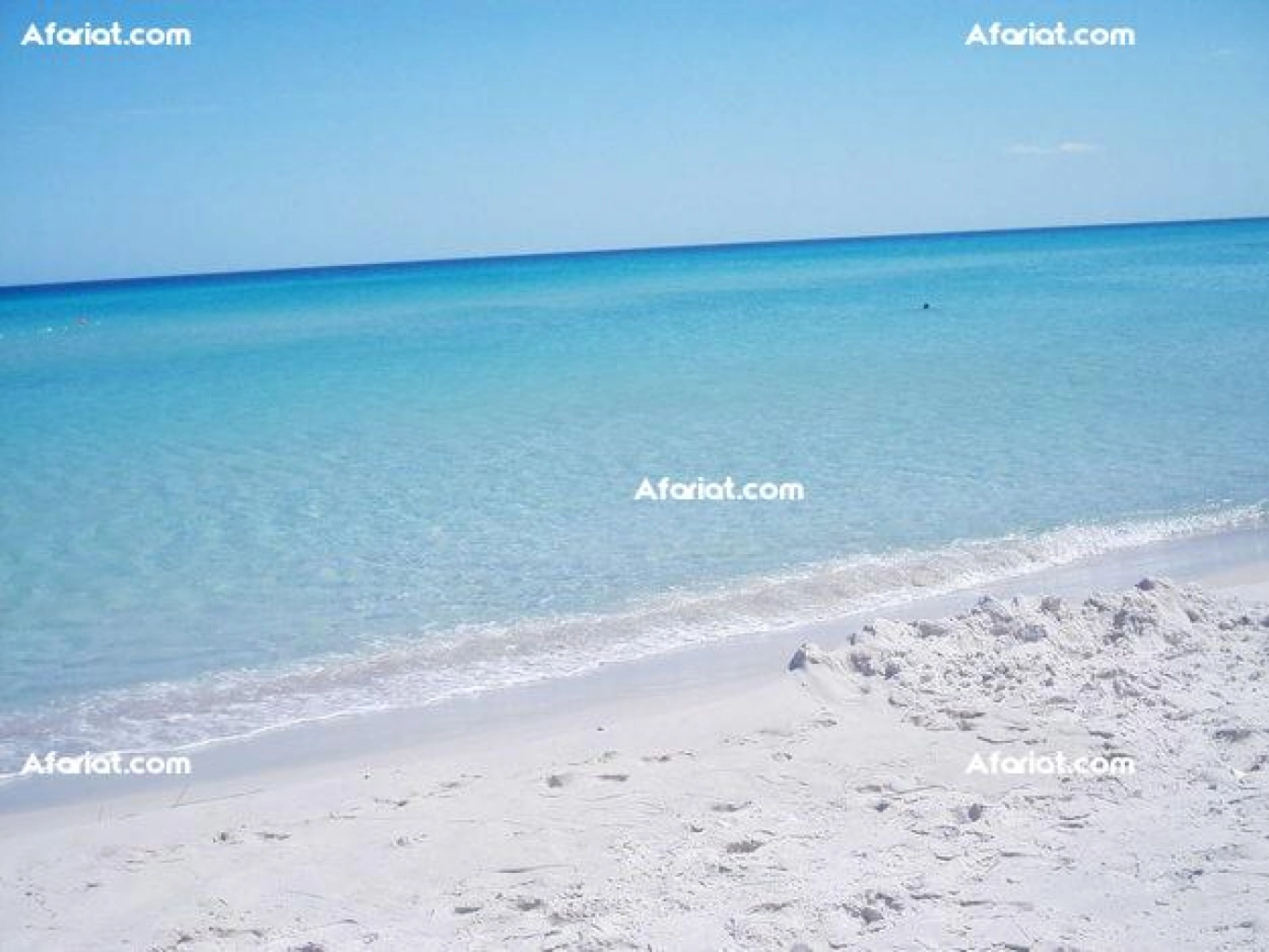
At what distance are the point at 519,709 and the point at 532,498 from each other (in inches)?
191

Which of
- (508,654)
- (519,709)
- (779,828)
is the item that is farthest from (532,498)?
(779,828)

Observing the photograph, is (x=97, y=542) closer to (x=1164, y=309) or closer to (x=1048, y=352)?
(x=1048, y=352)

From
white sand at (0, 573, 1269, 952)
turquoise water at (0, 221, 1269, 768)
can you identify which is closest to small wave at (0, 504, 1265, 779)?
turquoise water at (0, 221, 1269, 768)

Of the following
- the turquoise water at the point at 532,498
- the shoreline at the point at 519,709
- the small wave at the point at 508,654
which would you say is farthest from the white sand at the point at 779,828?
the turquoise water at the point at 532,498

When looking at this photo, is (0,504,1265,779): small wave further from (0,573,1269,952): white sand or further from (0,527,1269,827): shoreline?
(0,573,1269,952): white sand

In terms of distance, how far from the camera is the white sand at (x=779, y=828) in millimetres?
4094

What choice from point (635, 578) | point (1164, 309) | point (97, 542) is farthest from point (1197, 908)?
point (1164, 309)

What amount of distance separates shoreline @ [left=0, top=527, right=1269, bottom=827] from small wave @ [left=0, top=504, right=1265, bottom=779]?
0.13 metres

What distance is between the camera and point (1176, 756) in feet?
17.0

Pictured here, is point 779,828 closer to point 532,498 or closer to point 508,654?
point 508,654

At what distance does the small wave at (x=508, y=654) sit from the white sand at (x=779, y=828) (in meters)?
0.91

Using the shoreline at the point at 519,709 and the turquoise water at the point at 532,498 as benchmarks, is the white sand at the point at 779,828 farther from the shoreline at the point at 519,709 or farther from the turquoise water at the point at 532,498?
the turquoise water at the point at 532,498

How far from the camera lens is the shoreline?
6113mm

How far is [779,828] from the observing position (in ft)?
15.8
